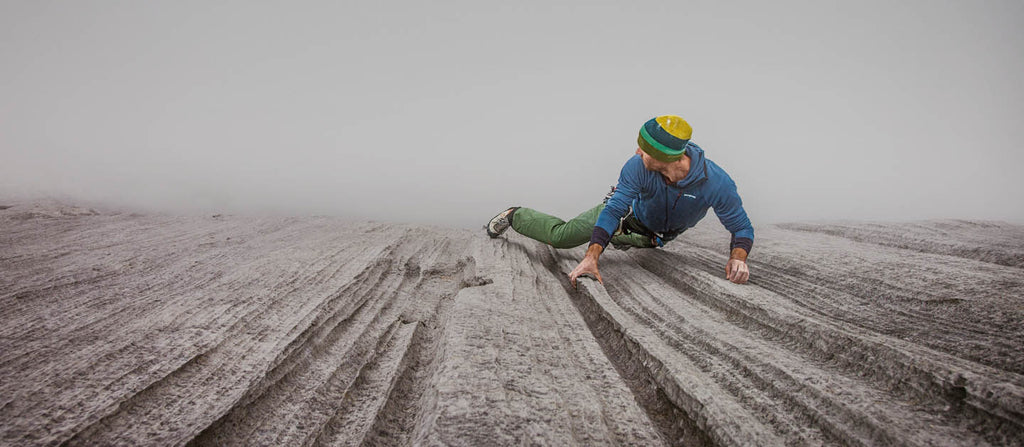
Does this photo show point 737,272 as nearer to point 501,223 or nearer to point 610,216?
point 610,216

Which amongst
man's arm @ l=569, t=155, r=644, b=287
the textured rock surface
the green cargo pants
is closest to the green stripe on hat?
man's arm @ l=569, t=155, r=644, b=287

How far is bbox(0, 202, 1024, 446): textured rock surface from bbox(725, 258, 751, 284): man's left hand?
0.47 ft

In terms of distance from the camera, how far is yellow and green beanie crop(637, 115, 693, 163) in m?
2.93

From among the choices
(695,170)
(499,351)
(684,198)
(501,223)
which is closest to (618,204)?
(684,198)

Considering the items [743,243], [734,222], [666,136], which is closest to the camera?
[666,136]

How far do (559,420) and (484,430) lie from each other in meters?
0.29

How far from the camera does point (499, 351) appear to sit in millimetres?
1843

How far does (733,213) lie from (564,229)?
65.3 inches

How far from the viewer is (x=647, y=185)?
3.53m

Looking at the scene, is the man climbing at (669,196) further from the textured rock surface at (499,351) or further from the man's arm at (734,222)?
the textured rock surface at (499,351)

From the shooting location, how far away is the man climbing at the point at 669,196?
3015 millimetres

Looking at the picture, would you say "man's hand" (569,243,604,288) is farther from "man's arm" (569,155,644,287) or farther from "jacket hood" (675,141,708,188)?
"jacket hood" (675,141,708,188)

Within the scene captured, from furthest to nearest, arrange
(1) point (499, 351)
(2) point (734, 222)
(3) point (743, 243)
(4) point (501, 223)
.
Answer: (4) point (501, 223), (2) point (734, 222), (3) point (743, 243), (1) point (499, 351)

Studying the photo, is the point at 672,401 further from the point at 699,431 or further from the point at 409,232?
the point at 409,232
